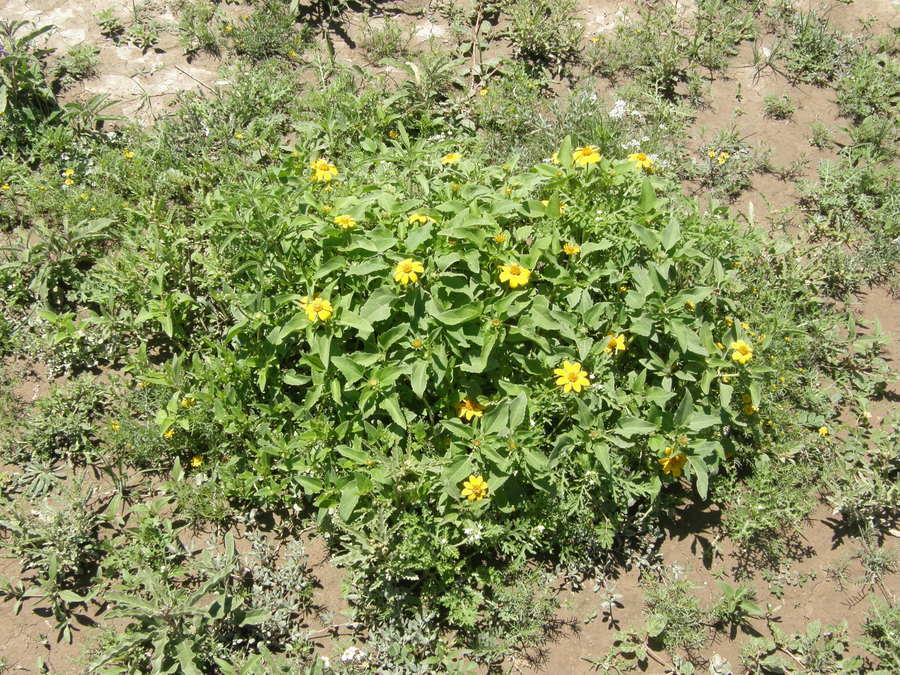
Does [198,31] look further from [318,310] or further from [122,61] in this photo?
[318,310]

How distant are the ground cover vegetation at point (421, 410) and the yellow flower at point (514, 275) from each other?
0.11ft

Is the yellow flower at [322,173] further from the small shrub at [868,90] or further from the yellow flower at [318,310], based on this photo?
the small shrub at [868,90]

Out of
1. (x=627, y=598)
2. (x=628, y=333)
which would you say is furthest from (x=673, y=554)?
(x=628, y=333)

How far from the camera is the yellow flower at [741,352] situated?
347 cm

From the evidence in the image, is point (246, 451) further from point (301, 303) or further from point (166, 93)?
point (166, 93)

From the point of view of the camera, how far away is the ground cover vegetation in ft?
11.2

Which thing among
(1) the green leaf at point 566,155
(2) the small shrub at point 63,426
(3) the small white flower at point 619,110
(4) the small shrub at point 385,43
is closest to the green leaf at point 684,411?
(1) the green leaf at point 566,155

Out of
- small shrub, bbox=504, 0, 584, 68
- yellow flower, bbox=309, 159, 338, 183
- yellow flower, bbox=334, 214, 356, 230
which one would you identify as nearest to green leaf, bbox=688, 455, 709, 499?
yellow flower, bbox=334, 214, 356, 230

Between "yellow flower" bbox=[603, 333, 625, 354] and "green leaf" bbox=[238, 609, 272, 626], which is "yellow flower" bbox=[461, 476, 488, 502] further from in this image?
"green leaf" bbox=[238, 609, 272, 626]

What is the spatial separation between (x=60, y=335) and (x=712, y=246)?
4.13 metres

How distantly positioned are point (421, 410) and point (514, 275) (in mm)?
968

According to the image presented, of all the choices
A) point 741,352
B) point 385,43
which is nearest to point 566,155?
point 741,352

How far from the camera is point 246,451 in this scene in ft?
13.1

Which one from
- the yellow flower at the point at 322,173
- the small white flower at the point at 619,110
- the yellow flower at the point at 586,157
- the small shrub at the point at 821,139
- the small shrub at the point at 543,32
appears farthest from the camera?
the small shrub at the point at 543,32
